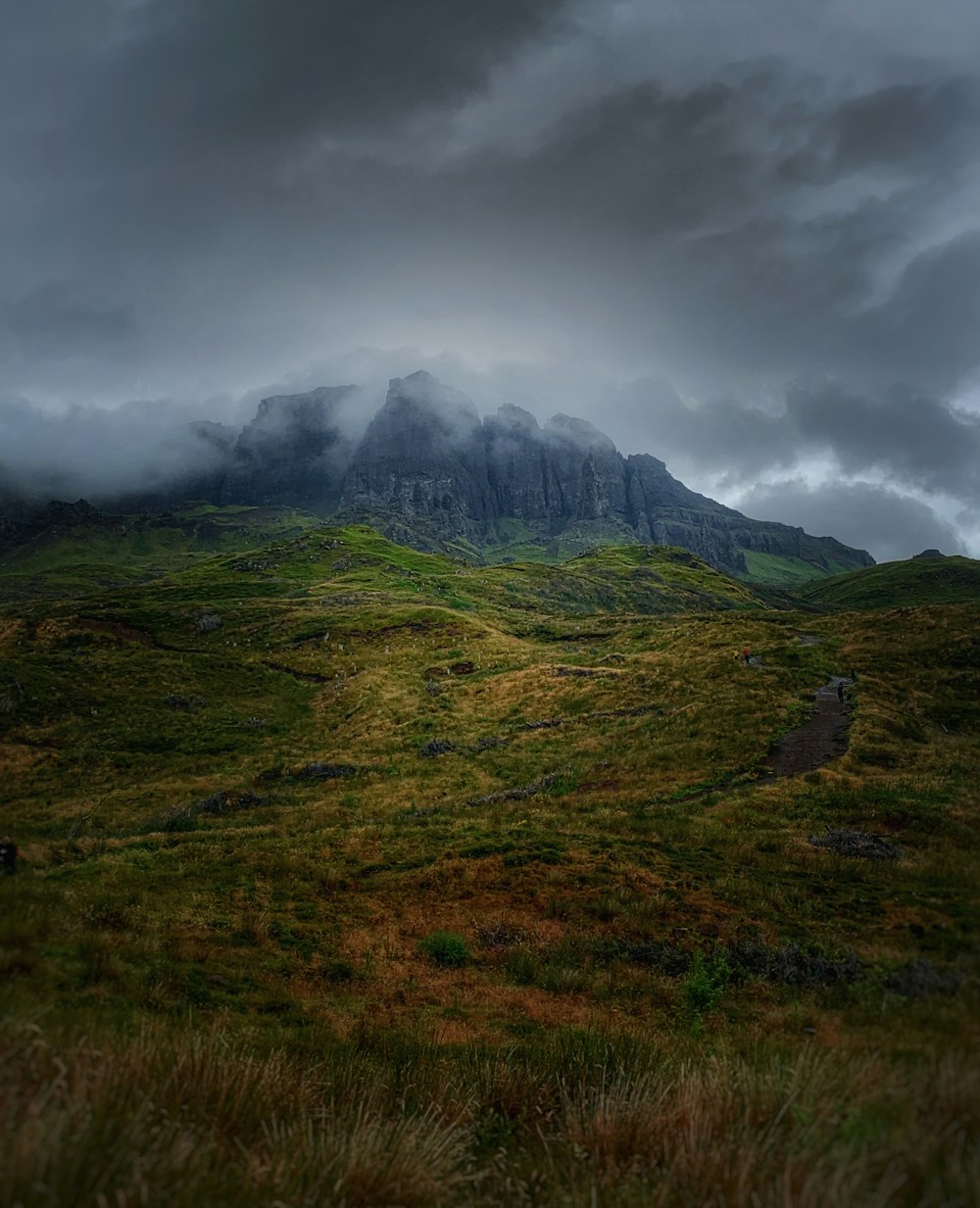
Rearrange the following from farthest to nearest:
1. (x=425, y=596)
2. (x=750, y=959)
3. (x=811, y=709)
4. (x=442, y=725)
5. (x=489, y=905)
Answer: (x=425, y=596) → (x=442, y=725) → (x=811, y=709) → (x=489, y=905) → (x=750, y=959)

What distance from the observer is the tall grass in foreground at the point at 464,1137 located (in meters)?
2.33

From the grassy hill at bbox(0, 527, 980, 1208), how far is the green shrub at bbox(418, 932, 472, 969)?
63 millimetres

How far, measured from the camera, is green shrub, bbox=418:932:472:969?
406 inches

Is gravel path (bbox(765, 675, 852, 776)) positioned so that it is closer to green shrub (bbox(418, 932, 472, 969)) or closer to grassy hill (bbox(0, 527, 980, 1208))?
grassy hill (bbox(0, 527, 980, 1208))

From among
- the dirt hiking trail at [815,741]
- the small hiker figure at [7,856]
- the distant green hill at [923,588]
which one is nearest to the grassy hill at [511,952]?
the small hiker figure at [7,856]

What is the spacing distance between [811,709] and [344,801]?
861 inches

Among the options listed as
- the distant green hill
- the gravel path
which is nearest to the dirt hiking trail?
the gravel path

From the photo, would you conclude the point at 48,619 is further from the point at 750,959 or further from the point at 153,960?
the point at 750,959

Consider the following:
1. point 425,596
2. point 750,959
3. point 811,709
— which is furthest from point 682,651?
point 425,596

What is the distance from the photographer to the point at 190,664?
48719 mm

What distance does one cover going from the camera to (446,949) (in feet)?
34.7

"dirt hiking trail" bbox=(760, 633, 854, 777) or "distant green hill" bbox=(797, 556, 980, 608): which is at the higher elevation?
"distant green hill" bbox=(797, 556, 980, 608)

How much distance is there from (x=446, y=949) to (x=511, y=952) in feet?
4.01

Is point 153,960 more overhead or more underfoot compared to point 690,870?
more overhead
